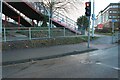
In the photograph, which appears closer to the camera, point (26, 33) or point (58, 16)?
point (26, 33)

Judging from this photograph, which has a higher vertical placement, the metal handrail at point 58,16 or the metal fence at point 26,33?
the metal handrail at point 58,16

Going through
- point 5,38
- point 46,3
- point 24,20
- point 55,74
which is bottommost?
point 55,74

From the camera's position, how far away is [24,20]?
29.6 meters

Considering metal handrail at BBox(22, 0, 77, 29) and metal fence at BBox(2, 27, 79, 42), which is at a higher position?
metal handrail at BBox(22, 0, 77, 29)

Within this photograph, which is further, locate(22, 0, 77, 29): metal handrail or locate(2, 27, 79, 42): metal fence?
locate(22, 0, 77, 29): metal handrail

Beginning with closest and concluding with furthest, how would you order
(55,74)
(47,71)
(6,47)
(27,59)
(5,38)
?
1. (55,74)
2. (47,71)
3. (27,59)
4. (6,47)
5. (5,38)

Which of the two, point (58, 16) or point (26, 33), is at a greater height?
point (58, 16)

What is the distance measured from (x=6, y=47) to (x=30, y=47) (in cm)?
214

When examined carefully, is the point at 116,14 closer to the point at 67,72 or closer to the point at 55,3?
the point at 55,3

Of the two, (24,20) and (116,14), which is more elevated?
(116,14)

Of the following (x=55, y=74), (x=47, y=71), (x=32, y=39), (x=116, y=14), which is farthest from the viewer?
(x=116, y=14)

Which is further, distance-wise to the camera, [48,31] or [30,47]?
[48,31]

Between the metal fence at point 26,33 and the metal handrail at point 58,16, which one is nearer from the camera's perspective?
the metal fence at point 26,33

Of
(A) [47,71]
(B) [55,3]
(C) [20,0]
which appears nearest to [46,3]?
(B) [55,3]
